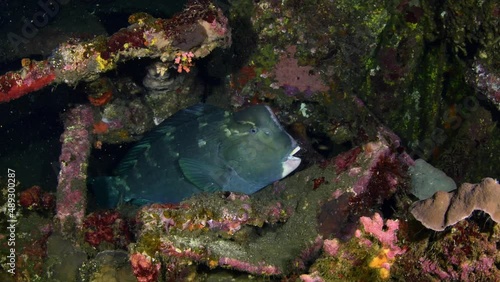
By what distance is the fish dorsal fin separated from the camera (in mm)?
4938

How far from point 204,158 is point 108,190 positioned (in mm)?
1498

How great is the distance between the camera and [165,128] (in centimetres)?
503

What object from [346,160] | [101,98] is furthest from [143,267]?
[101,98]

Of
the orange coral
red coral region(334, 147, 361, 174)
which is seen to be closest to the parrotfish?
red coral region(334, 147, 361, 174)

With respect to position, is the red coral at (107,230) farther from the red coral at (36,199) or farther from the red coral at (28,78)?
the red coral at (28,78)

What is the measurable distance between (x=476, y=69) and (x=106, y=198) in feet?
16.1

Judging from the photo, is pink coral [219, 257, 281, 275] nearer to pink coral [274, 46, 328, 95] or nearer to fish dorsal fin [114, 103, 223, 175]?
fish dorsal fin [114, 103, 223, 175]

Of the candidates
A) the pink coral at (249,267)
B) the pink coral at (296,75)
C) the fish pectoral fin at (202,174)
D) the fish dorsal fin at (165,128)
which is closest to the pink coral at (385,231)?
the pink coral at (249,267)

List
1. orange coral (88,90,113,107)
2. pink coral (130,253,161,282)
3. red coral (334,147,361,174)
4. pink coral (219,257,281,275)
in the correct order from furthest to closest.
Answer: orange coral (88,90,113,107), red coral (334,147,361,174), pink coral (219,257,281,275), pink coral (130,253,161,282)

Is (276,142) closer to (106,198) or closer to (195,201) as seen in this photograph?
(195,201)

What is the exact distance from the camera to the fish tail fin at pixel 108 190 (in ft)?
16.9

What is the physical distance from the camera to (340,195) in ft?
12.6

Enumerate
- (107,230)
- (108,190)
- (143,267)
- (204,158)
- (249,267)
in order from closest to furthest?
(143,267), (249,267), (107,230), (204,158), (108,190)

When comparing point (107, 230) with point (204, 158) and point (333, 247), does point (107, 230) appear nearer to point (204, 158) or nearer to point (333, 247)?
point (204, 158)
